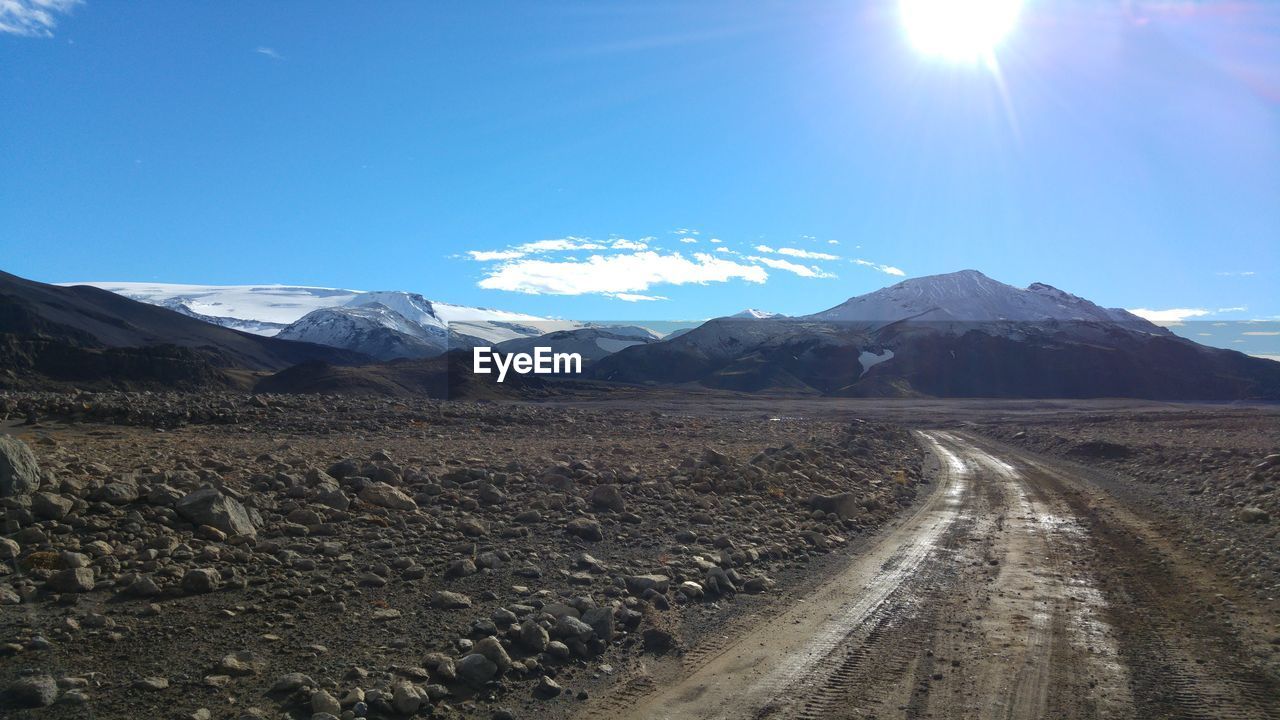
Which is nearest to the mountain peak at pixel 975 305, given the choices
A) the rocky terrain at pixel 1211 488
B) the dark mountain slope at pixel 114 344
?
the dark mountain slope at pixel 114 344

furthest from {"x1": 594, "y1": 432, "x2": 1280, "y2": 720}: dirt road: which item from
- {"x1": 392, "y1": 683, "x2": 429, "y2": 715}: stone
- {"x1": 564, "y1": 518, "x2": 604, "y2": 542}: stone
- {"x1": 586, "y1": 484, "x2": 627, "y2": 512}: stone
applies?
{"x1": 586, "y1": 484, "x2": 627, "y2": 512}: stone

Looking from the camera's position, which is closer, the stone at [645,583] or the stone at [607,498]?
the stone at [645,583]

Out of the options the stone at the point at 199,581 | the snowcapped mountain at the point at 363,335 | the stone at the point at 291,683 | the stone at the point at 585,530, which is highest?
the snowcapped mountain at the point at 363,335

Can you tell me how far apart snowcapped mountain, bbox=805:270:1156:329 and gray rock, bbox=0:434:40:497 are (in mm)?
177524

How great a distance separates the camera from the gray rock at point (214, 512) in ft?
26.3

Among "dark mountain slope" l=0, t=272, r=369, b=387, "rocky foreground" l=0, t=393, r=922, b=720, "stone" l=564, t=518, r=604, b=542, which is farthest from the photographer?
"dark mountain slope" l=0, t=272, r=369, b=387

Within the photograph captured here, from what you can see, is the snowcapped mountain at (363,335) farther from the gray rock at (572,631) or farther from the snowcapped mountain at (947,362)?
the gray rock at (572,631)

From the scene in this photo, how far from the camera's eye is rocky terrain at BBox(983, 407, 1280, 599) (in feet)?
34.9

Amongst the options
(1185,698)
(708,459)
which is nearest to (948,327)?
(708,459)

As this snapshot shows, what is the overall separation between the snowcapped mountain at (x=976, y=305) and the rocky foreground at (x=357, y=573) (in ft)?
565

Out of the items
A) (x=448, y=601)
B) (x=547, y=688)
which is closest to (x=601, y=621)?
(x=547, y=688)

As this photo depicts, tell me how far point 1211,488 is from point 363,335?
593 ft

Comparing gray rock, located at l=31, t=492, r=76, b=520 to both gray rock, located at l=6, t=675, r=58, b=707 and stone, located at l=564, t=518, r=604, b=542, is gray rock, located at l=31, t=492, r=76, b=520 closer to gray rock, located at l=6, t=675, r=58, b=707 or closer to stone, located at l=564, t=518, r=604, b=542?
gray rock, located at l=6, t=675, r=58, b=707

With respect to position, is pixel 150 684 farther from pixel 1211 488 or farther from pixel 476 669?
pixel 1211 488
